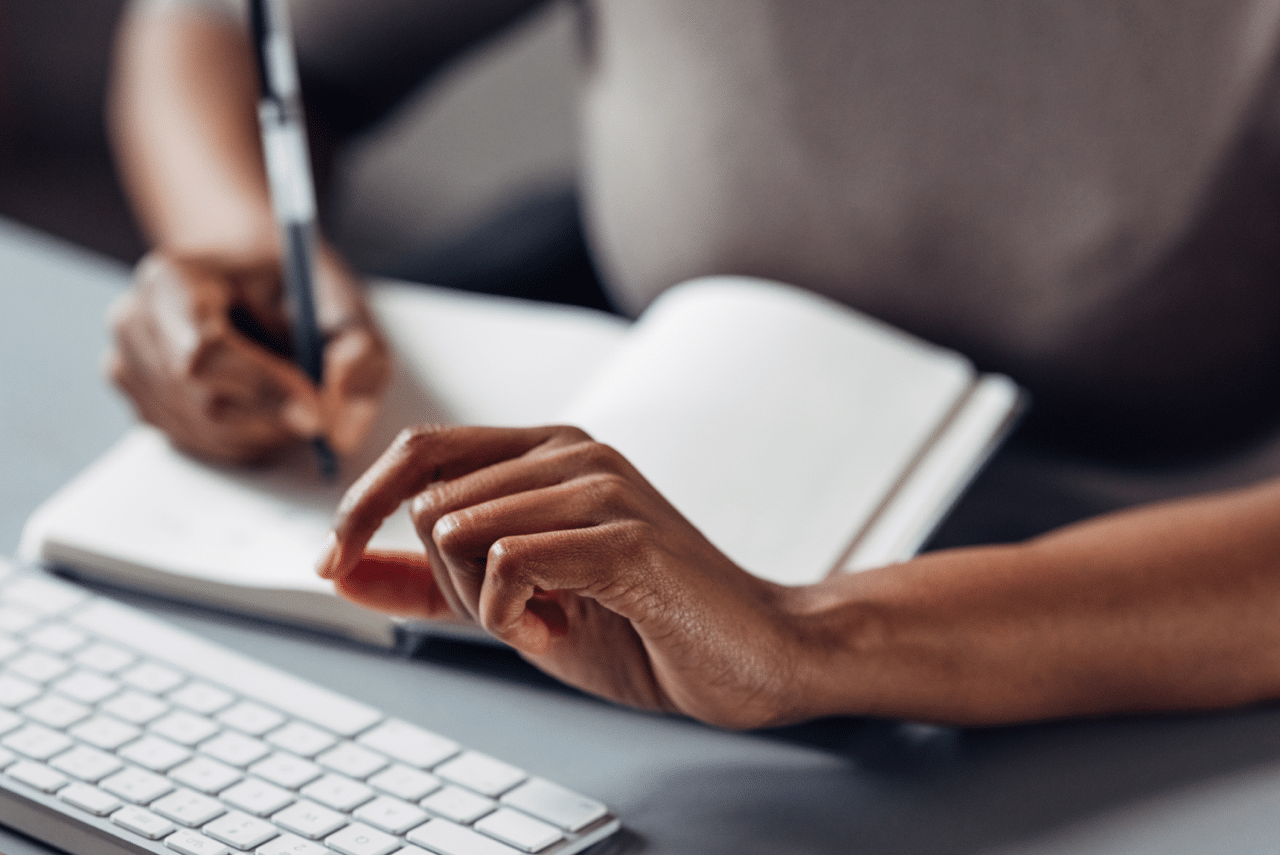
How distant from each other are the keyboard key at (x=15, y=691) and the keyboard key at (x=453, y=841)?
16cm

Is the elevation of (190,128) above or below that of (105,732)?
above

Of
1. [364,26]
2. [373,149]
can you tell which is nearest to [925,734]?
[364,26]

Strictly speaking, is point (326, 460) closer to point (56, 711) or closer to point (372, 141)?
point (56, 711)

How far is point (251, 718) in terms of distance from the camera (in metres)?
0.44

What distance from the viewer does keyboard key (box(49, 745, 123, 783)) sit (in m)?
0.40

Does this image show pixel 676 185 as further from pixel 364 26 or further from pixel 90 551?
pixel 90 551

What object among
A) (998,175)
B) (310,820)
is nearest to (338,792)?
(310,820)

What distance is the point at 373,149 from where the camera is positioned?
1804mm

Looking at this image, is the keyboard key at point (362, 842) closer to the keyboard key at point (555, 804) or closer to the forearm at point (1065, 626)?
the keyboard key at point (555, 804)

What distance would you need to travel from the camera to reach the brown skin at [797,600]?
15.0 inches

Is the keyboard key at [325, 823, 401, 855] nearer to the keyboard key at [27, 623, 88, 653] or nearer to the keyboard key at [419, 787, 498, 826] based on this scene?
the keyboard key at [419, 787, 498, 826]

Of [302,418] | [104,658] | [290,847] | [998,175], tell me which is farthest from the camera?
[998,175]

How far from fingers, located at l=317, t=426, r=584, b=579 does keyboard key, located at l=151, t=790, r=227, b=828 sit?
8 cm

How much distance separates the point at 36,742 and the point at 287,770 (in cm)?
9
